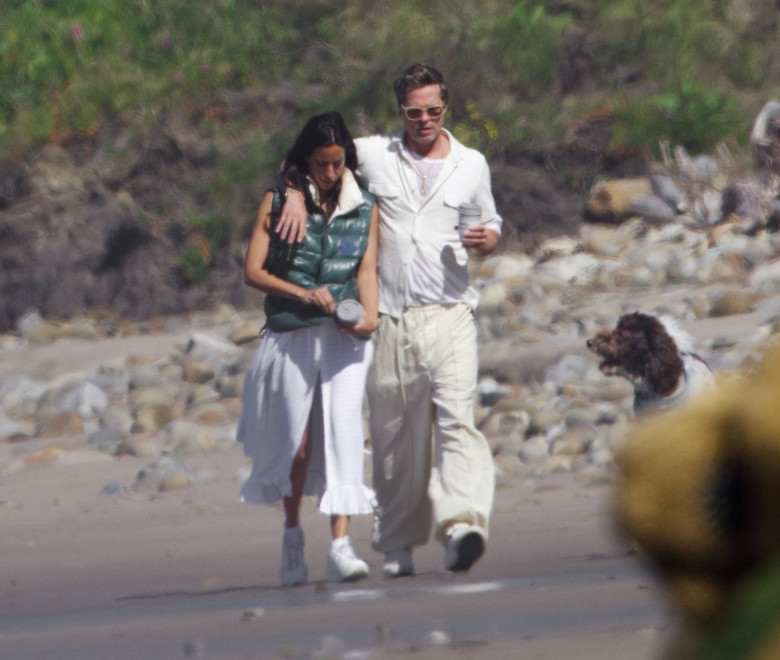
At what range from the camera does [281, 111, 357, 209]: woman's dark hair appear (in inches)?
223

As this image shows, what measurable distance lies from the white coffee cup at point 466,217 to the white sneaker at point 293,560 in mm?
A: 1324

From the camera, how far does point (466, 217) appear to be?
5777 mm

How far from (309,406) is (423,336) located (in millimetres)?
523

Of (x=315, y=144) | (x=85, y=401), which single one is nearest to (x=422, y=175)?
(x=315, y=144)

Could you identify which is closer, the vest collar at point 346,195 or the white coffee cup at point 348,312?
the white coffee cup at point 348,312

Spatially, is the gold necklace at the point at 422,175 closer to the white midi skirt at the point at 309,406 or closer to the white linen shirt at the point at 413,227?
the white linen shirt at the point at 413,227

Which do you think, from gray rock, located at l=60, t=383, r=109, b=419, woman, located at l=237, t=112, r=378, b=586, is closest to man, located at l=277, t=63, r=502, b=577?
woman, located at l=237, t=112, r=378, b=586

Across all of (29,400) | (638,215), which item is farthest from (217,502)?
(638,215)

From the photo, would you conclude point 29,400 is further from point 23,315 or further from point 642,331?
point 642,331

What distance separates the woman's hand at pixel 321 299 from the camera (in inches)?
220

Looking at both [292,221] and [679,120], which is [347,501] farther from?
[679,120]

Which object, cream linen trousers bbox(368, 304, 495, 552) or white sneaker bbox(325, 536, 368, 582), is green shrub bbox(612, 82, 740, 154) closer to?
cream linen trousers bbox(368, 304, 495, 552)

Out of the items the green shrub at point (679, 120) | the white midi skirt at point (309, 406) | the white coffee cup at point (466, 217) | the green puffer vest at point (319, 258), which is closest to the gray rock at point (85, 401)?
the white midi skirt at point (309, 406)

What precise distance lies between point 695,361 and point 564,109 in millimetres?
12980
